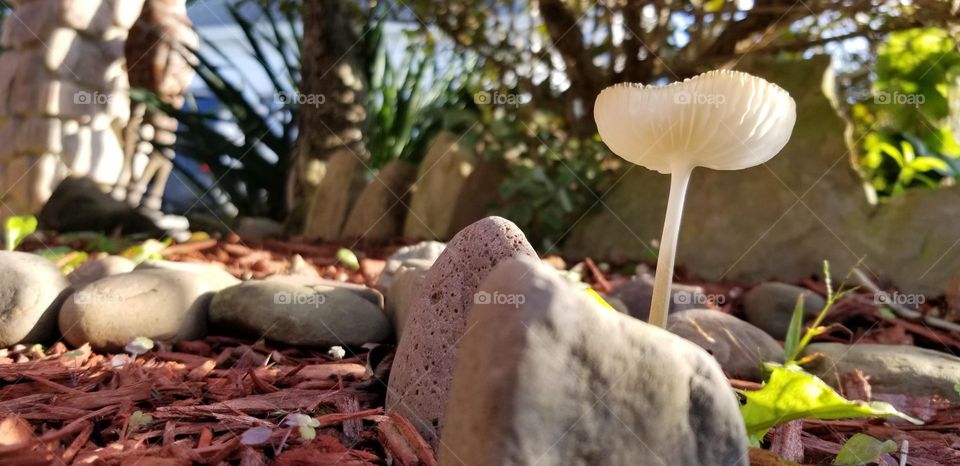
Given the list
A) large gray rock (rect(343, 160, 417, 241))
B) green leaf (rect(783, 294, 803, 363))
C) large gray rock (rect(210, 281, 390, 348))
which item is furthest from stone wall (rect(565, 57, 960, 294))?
large gray rock (rect(210, 281, 390, 348))

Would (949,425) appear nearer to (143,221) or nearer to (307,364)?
(307,364)

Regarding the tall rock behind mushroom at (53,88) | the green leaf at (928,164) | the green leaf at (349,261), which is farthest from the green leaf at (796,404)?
the tall rock behind mushroom at (53,88)

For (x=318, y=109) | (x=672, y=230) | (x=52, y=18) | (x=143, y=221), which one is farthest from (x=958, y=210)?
(x=52, y=18)

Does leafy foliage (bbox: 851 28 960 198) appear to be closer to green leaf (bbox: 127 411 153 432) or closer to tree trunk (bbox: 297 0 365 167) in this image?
tree trunk (bbox: 297 0 365 167)

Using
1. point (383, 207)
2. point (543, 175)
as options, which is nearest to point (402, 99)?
point (383, 207)

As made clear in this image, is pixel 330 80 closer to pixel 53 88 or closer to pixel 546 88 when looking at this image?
pixel 546 88
